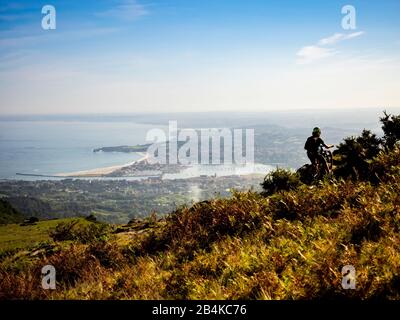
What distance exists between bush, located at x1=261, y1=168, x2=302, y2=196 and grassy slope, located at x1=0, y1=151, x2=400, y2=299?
251cm

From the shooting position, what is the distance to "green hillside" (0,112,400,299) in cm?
583

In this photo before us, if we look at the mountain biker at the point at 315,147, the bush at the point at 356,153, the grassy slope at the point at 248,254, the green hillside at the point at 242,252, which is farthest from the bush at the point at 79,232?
the bush at the point at 356,153

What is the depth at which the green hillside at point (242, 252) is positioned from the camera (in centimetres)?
583

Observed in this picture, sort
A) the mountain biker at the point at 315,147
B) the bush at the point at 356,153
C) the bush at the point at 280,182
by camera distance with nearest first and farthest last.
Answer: the bush at the point at 280,182 → the mountain biker at the point at 315,147 → the bush at the point at 356,153

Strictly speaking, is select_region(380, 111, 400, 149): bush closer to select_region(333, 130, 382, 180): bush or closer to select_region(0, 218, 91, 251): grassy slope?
select_region(333, 130, 382, 180): bush

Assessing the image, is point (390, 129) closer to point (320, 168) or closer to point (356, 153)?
point (356, 153)

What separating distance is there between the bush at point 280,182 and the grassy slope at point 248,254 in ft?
8.25

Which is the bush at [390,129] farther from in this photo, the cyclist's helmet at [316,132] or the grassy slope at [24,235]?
the grassy slope at [24,235]

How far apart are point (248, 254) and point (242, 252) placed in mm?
142

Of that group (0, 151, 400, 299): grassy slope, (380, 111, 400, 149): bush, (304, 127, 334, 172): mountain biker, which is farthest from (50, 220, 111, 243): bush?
(380, 111, 400, 149): bush

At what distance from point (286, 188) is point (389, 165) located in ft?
13.4

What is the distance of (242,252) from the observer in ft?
24.9

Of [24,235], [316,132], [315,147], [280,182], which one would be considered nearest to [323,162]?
[315,147]

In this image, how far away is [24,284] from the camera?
7.88 meters
